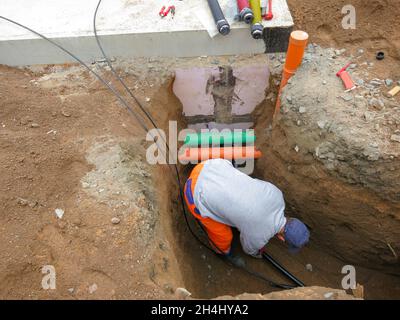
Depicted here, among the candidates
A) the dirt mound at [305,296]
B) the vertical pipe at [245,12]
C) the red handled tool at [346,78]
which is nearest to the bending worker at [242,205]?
the dirt mound at [305,296]

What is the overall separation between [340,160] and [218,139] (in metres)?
1.35

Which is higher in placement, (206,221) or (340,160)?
(340,160)

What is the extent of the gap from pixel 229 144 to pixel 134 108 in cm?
111

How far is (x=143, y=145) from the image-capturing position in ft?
10.1

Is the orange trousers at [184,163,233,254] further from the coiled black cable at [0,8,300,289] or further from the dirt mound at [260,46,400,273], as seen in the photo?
the dirt mound at [260,46,400,273]

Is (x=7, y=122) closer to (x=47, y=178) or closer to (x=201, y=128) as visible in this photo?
(x=47, y=178)

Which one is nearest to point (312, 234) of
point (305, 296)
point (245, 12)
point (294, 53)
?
point (305, 296)

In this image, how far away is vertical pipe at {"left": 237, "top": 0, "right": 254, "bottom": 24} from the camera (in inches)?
121

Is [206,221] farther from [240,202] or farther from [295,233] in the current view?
[295,233]

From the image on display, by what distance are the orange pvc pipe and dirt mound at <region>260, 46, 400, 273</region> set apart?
0.80 feet

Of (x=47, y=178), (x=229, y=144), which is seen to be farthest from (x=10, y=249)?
(x=229, y=144)

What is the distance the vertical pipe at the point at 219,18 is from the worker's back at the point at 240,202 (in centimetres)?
125

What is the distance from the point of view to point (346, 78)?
2889 mm

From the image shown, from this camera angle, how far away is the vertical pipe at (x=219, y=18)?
3084mm
